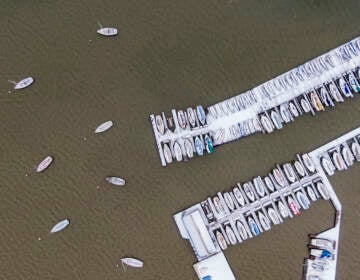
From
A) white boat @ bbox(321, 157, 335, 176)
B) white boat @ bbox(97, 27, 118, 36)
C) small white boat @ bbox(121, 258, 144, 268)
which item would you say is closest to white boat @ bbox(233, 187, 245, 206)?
white boat @ bbox(321, 157, 335, 176)

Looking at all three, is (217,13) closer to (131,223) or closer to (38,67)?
(38,67)

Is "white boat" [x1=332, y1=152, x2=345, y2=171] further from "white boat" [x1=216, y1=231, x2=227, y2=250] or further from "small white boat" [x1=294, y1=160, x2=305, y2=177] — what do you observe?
"white boat" [x1=216, y1=231, x2=227, y2=250]

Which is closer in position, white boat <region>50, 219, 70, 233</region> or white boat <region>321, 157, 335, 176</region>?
white boat <region>321, 157, 335, 176</region>

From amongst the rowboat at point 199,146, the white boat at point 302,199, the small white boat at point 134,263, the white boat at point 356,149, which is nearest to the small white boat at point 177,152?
the rowboat at point 199,146

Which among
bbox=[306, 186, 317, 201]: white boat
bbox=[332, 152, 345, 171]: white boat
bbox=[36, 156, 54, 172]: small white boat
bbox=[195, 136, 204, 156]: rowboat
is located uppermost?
bbox=[36, 156, 54, 172]: small white boat

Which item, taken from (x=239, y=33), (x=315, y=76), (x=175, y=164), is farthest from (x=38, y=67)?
(x=315, y=76)

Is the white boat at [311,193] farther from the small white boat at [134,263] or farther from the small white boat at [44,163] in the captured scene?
the small white boat at [44,163]
